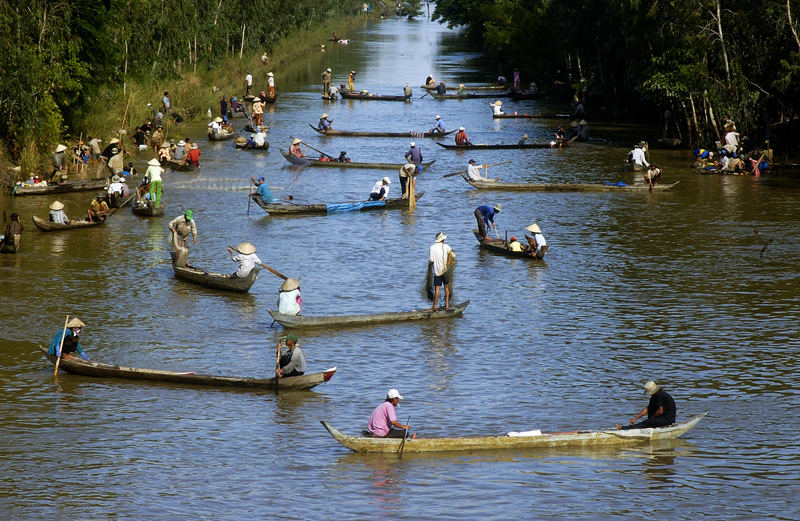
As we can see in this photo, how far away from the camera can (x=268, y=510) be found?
50.7ft

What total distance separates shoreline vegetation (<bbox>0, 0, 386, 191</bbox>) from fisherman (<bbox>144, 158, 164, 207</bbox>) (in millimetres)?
5285

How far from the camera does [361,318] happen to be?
24.7 meters

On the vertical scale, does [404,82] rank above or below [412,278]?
above

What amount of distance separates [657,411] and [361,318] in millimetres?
8777

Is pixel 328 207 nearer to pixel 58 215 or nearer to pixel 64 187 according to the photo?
pixel 58 215

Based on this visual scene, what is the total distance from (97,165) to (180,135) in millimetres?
11047

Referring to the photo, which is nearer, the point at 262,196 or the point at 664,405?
the point at 664,405

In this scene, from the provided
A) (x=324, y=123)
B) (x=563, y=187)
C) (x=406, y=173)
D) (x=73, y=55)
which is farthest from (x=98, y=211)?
(x=324, y=123)

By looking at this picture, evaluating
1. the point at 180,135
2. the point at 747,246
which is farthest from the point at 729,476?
the point at 180,135

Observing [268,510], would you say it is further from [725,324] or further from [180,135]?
[180,135]

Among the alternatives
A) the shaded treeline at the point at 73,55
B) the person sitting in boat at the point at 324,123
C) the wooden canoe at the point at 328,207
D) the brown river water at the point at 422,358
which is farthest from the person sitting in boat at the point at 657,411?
the person sitting in boat at the point at 324,123

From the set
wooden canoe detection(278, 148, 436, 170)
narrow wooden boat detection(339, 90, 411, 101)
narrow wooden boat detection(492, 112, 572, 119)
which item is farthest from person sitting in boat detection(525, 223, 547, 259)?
narrow wooden boat detection(339, 90, 411, 101)

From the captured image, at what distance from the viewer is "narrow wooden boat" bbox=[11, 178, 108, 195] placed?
3838 centimetres

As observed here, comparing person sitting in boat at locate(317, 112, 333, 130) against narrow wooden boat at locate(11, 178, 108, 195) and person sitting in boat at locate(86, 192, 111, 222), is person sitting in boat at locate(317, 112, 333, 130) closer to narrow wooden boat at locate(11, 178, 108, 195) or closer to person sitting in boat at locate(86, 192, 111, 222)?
narrow wooden boat at locate(11, 178, 108, 195)
